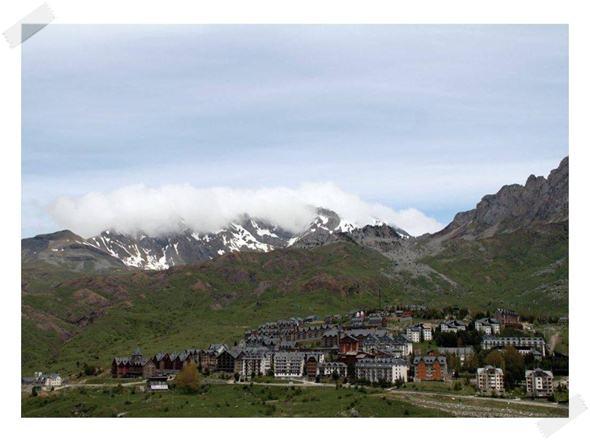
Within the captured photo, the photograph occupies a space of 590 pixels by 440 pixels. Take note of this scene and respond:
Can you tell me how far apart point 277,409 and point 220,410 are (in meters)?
5.71

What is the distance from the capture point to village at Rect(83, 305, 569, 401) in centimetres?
8600

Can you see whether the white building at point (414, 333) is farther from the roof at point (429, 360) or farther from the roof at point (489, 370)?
the roof at point (489, 370)

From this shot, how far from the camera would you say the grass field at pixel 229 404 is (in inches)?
2953

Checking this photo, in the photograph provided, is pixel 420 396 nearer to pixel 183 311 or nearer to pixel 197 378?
pixel 197 378

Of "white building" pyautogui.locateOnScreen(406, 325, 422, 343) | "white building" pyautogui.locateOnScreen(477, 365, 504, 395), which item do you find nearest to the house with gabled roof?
"white building" pyautogui.locateOnScreen(477, 365, 504, 395)

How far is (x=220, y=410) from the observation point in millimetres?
78375

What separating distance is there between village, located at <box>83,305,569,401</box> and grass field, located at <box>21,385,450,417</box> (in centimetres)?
539

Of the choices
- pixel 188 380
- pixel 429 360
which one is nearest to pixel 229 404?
pixel 188 380

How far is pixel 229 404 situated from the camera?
80.4 m

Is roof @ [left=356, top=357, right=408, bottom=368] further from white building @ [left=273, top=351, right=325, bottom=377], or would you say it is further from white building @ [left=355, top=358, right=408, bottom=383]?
white building @ [left=273, top=351, right=325, bottom=377]

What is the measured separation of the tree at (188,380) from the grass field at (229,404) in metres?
1.43

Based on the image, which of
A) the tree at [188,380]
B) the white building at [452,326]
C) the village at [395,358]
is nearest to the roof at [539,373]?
the village at [395,358]

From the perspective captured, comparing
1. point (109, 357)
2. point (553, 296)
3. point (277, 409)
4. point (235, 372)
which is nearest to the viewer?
point (277, 409)
